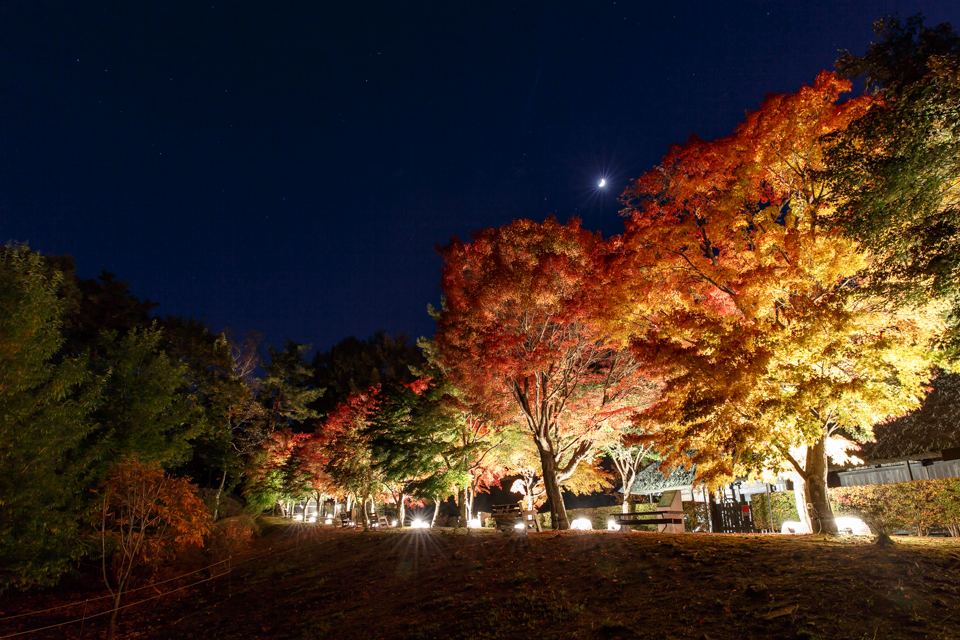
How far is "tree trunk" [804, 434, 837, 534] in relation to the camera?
10273 mm

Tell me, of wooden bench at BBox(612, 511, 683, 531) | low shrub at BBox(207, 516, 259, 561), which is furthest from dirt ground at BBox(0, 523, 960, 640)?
low shrub at BBox(207, 516, 259, 561)

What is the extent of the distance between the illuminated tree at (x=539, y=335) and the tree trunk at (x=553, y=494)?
33 mm

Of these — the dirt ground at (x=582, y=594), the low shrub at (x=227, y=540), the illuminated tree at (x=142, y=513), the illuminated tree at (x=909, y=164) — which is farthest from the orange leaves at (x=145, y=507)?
the illuminated tree at (x=909, y=164)

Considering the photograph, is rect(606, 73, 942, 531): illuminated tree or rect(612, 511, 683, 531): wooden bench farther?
rect(612, 511, 683, 531): wooden bench

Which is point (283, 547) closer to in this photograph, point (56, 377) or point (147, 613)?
point (147, 613)

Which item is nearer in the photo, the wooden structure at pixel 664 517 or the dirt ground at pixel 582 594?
the dirt ground at pixel 582 594

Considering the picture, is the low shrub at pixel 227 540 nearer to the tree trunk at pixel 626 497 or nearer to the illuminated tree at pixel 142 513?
the illuminated tree at pixel 142 513

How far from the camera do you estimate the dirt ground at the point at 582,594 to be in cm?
602

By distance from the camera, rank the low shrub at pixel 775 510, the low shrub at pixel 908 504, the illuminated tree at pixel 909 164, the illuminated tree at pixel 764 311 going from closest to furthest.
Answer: the illuminated tree at pixel 909 164, the illuminated tree at pixel 764 311, the low shrub at pixel 908 504, the low shrub at pixel 775 510

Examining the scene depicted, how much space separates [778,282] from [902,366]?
8.82 ft

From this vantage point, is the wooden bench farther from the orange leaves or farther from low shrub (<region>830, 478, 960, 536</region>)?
the orange leaves

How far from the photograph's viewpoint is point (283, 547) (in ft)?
72.2

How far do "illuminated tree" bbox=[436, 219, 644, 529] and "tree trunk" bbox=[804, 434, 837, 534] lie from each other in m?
5.82

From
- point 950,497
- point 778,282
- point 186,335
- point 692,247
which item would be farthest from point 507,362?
point 186,335
